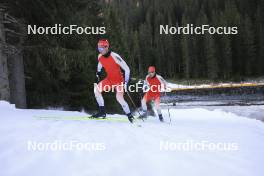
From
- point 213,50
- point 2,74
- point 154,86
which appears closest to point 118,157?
point 154,86

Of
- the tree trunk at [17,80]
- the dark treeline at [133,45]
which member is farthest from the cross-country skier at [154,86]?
the tree trunk at [17,80]

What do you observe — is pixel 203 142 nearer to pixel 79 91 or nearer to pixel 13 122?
pixel 13 122

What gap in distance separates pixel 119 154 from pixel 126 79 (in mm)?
4132

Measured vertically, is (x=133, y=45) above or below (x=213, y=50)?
above

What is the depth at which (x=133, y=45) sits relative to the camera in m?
91.5

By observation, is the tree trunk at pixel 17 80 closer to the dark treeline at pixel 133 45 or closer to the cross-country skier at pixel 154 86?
the dark treeline at pixel 133 45

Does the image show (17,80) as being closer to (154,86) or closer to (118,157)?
(154,86)

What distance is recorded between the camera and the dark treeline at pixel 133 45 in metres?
12.9

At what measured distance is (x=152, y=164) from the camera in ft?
14.4

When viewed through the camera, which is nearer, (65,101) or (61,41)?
(61,41)

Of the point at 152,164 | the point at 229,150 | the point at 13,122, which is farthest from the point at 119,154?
the point at 13,122

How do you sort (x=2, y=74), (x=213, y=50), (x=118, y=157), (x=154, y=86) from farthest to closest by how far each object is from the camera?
(x=213, y=50) < (x=154, y=86) < (x=2, y=74) < (x=118, y=157)

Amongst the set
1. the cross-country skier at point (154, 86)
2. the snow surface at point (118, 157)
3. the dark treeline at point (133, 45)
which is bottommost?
the snow surface at point (118, 157)

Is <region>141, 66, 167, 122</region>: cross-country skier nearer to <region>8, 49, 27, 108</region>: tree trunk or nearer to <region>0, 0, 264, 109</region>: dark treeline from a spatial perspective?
<region>0, 0, 264, 109</region>: dark treeline
